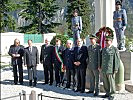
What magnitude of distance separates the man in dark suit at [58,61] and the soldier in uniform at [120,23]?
1805 mm

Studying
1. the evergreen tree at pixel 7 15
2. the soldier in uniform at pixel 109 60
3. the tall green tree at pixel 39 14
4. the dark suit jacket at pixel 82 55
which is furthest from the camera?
the tall green tree at pixel 39 14

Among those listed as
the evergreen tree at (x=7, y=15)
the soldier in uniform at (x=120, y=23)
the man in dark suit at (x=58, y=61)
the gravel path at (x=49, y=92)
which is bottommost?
the gravel path at (x=49, y=92)

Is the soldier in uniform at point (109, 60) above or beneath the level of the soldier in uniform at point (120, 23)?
beneath

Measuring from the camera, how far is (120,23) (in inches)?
412

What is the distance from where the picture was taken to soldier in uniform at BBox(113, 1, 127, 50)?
33.9ft

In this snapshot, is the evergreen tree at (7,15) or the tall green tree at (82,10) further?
the tall green tree at (82,10)

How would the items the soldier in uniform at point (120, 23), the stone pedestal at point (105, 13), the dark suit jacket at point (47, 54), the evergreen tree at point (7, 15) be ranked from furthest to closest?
1. the evergreen tree at point (7, 15)
2. the stone pedestal at point (105, 13)
3. the soldier in uniform at point (120, 23)
4. the dark suit jacket at point (47, 54)

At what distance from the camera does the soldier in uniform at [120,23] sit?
33.9 feet

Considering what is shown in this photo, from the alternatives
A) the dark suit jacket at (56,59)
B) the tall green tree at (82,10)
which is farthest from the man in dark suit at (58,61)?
the tall green tree at (82,10)

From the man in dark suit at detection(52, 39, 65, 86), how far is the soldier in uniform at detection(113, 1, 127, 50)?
5.92 feet

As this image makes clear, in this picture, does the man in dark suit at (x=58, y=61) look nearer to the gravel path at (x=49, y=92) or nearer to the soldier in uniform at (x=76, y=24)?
the gravel path at (x=49, y=92)

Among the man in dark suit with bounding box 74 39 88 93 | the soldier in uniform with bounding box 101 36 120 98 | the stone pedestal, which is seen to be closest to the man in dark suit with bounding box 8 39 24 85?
the man in dark suit with bounding box 74 39 88 93

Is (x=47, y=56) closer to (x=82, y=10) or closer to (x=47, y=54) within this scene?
(x=47, y=54)

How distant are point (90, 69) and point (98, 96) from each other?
0.71 metres
